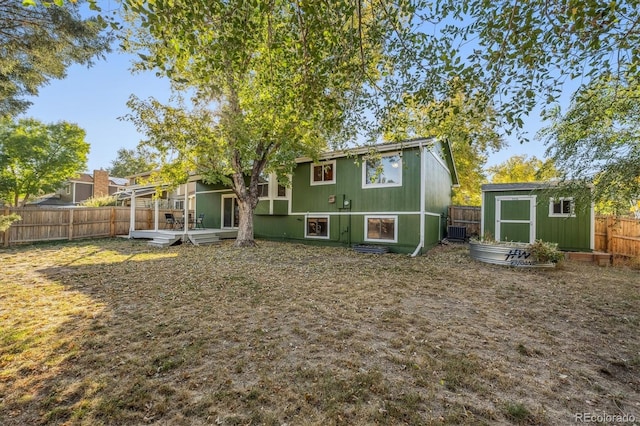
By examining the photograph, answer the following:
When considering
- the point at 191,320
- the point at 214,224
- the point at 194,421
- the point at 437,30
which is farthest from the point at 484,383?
the point at 214,224

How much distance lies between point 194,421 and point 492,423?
6.87 ft

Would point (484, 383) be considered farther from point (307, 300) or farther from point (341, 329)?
point (307, 300)

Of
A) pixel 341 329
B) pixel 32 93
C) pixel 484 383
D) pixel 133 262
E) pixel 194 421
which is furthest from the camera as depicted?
pixel 133 262

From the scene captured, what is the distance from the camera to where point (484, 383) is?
244 cm

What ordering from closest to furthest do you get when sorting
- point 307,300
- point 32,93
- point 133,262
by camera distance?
1. point 307,300
2. point 32,93
3. point 133,262

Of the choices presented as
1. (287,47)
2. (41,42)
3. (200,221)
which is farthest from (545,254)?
(200,221)

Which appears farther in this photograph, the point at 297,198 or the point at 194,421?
the point at 297,198

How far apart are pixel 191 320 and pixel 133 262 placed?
5627mm

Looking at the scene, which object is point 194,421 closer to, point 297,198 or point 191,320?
point 191,320

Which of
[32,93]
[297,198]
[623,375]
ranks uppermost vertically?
[32,93]

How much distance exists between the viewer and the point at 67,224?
13.1 meters

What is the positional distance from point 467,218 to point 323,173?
8028 mm

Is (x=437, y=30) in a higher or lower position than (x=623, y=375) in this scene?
higher

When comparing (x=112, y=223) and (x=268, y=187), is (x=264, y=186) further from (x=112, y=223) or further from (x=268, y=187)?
(x=112, y=223)
